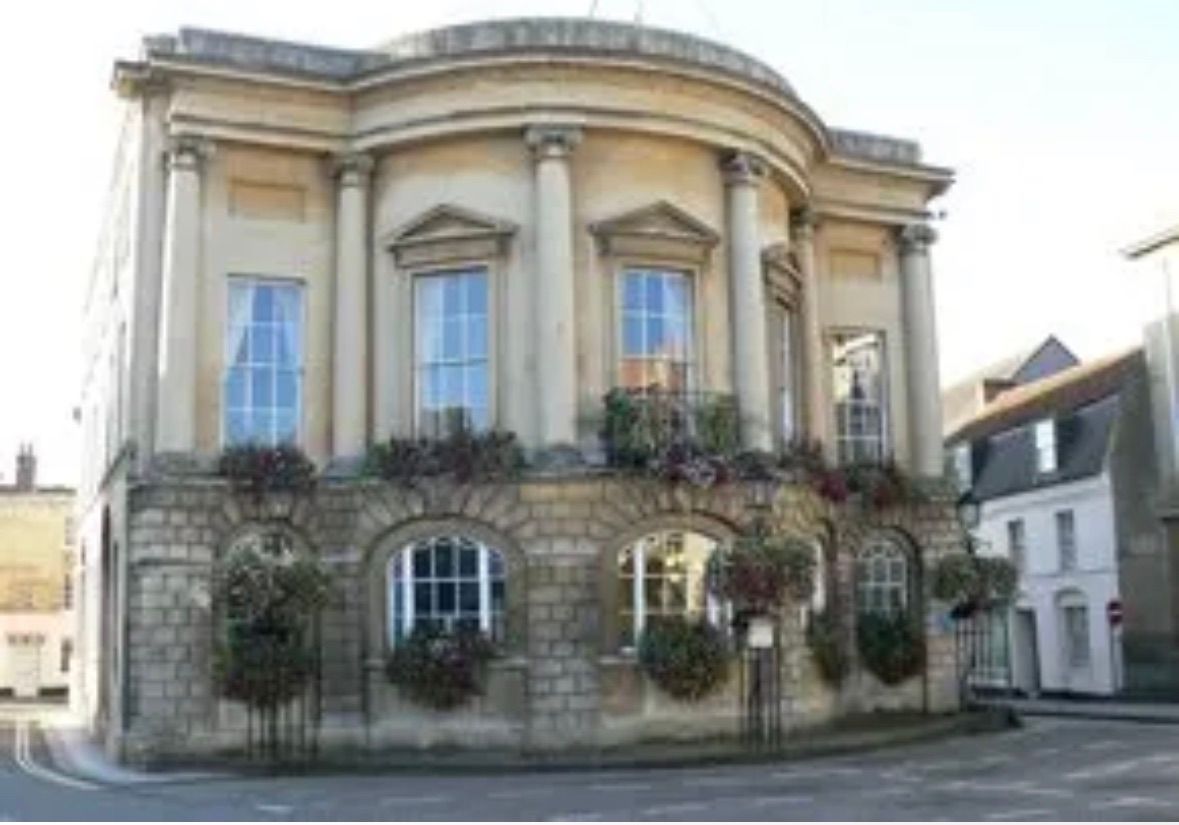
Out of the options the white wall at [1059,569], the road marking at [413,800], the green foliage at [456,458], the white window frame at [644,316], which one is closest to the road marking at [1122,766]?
the road marking at [413,800]

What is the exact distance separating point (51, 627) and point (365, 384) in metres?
33.8

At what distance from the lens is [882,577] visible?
29156mm

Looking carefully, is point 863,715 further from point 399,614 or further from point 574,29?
point 574,29

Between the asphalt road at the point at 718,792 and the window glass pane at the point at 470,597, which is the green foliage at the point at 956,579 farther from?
the window glass pane at the point at 470,597

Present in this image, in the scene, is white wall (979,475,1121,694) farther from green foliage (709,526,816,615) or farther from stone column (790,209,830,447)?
green foliage (709,526,816,615)

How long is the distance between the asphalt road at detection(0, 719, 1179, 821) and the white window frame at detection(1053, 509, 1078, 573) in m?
17.4

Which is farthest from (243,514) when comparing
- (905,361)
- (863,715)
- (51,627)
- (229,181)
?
(51,627)

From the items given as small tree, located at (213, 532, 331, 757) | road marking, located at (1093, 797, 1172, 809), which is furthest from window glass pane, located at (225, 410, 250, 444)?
road marking, located at (1093, 797, 1172, 809)

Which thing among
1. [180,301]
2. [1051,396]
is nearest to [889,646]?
[180,301]

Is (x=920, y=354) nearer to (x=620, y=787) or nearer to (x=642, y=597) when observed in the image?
(x=642, y=597)

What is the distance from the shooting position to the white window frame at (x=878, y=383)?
29688 millimetres

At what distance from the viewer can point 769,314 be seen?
26.8 metres

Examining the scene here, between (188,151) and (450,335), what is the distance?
4.82m

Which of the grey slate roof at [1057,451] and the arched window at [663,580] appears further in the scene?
the grey slate roof at [1057,451]
